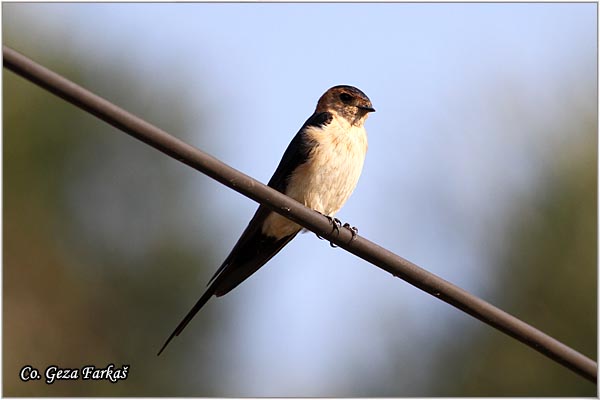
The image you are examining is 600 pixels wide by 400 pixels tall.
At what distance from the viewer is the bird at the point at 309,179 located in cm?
505

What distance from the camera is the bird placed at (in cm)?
505

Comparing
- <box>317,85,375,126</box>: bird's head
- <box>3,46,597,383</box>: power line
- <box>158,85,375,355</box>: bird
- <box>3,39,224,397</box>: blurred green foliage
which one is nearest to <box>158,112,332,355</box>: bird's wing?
<box>158,85,375,355</box>: bird

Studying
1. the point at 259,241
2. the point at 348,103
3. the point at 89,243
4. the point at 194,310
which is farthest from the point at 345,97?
the point at 89,243

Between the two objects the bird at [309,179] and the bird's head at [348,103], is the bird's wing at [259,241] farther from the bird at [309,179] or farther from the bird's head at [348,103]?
the bird's head at [348,103]

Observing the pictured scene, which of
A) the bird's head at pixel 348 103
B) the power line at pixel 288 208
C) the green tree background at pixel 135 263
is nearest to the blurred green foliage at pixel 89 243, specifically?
the green tree background at pixel 135 263

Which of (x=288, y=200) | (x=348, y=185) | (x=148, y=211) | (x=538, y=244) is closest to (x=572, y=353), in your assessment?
(x=288, y=200)

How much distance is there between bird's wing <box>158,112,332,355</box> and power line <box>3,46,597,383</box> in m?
1.40

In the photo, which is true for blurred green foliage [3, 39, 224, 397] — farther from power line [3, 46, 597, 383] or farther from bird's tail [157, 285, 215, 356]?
power line [3, 46, 597, 383]

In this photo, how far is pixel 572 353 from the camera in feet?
9.62

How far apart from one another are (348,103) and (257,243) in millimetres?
1187

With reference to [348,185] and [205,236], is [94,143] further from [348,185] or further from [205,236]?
[348,185]

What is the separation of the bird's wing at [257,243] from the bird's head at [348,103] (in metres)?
A: 0.14

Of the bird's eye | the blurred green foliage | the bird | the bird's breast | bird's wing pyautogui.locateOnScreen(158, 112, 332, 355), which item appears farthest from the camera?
the blurred green foliage

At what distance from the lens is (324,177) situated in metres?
5.28
